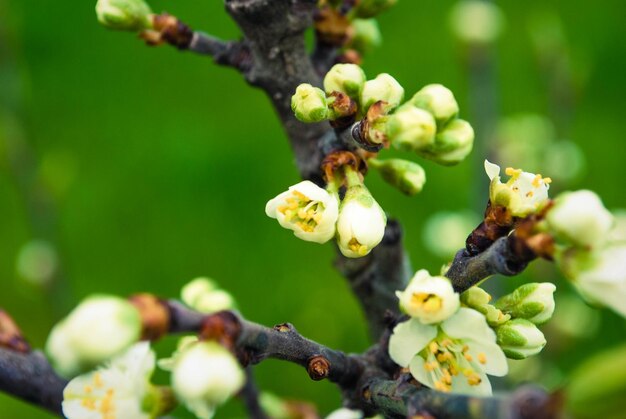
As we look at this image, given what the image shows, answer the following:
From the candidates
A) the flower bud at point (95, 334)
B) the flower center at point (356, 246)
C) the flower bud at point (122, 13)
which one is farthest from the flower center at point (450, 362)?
the flower bud at point (122, 13)

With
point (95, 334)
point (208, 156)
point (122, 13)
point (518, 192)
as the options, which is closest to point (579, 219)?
point (518, 192)

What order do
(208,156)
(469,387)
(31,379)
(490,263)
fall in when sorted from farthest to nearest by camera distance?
1. (208,156)
2. (31,379)
3. (469,387)
4. (490,263)

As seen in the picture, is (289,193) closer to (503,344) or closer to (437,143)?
(437,143)

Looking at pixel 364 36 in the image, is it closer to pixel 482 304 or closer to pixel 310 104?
pixel 310 104

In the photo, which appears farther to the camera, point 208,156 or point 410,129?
point 208,156

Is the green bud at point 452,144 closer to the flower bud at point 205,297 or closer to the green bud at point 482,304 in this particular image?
the green bud at point 482,304
